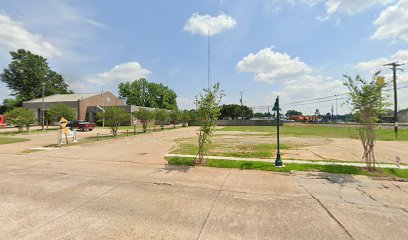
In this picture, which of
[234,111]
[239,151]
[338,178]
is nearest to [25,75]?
[234,111]

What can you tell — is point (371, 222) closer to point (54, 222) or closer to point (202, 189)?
point (202, 189)

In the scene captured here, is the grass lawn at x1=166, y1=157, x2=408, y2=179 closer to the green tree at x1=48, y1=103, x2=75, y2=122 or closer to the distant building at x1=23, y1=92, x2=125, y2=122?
the green tree at x1=48, y1=103, x2=75, y2=122

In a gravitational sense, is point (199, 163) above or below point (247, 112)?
below

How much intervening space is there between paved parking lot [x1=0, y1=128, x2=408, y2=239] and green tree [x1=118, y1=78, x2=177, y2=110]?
76.4m

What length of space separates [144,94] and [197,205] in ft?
278

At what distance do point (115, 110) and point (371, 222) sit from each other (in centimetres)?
2495

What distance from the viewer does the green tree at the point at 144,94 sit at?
83312 mm

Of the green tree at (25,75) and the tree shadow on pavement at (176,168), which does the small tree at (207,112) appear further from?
the green tree at (25,75)

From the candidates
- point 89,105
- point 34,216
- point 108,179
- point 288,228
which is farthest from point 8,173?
point 89,105

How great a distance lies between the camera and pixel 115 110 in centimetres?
2450

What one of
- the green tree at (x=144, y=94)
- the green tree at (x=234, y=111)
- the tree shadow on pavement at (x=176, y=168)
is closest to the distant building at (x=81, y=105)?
the green tree at (x=144, y=94)

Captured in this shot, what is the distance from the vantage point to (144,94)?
85.2 meters

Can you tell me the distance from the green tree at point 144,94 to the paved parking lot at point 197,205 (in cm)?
7641

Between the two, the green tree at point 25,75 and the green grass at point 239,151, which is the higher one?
the green tree at point 25,75
